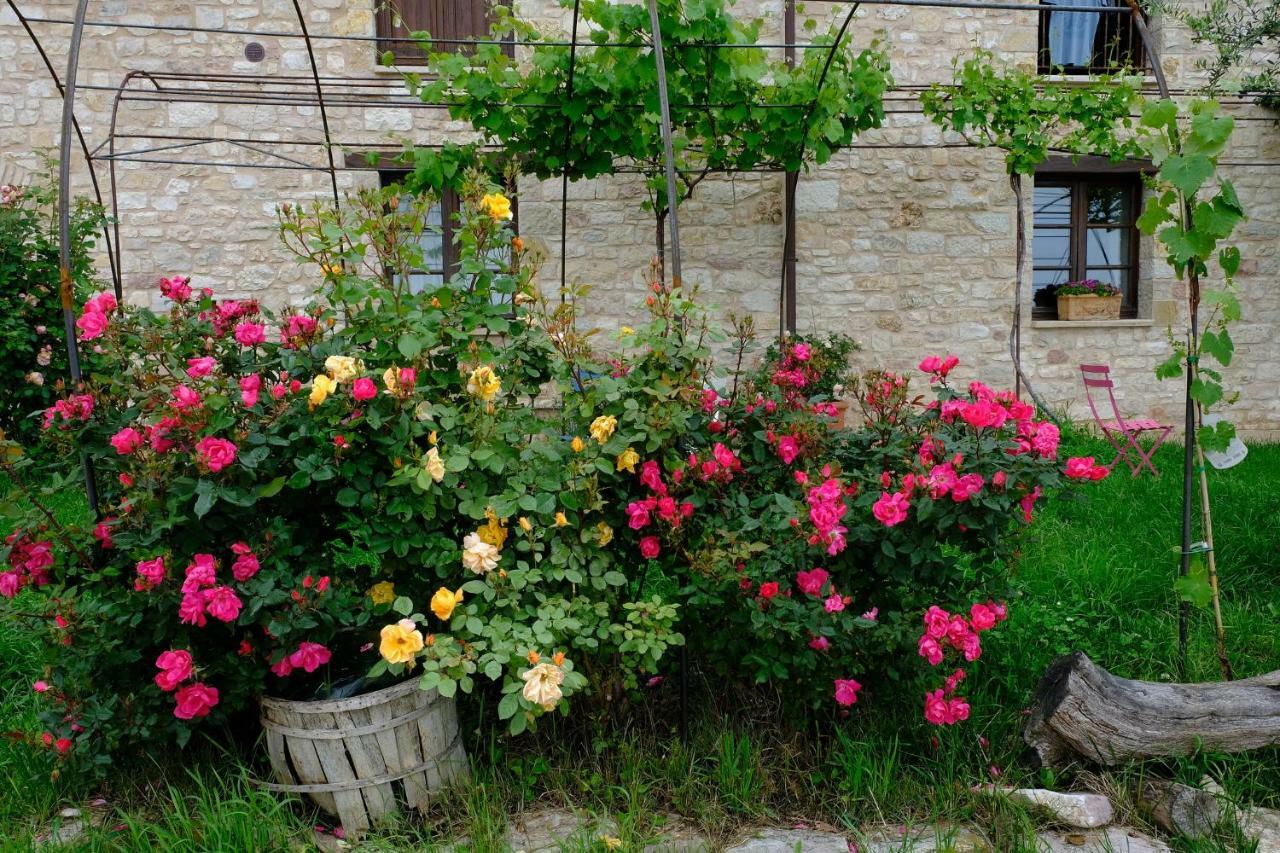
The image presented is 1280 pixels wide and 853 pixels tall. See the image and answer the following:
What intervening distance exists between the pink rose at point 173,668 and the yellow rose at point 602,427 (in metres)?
1.02

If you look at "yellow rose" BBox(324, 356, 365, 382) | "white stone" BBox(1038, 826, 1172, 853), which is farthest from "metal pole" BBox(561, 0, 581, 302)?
"white stone" BBox(1038, 826, 1172, 853)

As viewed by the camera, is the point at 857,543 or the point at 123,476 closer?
the point at 123,476

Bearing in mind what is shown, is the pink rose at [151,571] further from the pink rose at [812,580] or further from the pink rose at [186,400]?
the pink rose at [812,580]

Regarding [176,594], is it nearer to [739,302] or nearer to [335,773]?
[335,773]

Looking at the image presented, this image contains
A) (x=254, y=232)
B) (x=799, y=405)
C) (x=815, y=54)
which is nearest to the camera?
(x=799, y=405)

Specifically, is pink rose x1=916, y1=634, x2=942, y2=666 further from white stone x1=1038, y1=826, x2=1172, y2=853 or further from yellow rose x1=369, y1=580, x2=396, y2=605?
yellow rose x1=369, y1=580, x2=396, y2=605

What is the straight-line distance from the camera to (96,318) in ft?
6.73

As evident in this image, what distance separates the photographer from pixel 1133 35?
278 inches

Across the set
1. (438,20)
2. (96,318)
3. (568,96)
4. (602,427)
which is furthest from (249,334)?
(438,20)

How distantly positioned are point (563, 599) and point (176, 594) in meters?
0.85

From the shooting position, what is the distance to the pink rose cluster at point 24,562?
81.3 inches

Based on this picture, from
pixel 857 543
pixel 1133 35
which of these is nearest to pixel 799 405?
pixel 857 543

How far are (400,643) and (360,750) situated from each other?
1.16 ft

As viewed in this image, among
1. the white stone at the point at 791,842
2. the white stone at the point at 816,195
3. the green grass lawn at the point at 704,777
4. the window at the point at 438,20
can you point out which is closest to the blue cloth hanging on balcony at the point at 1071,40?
the white stone at the point at 816,195
